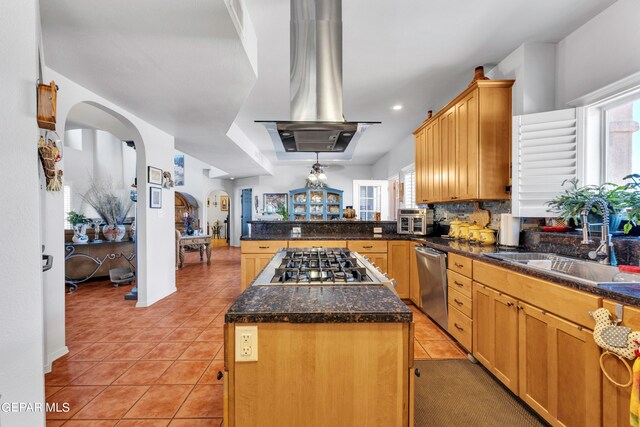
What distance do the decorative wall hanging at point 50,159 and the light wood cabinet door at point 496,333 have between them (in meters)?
2.97

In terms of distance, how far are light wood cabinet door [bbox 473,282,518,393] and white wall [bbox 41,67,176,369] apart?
10.9ft

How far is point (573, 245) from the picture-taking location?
6.66 ft

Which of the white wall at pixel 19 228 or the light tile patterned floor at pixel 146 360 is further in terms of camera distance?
the light tile patterned floor at pixel 146 360

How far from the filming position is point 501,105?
8.45ft

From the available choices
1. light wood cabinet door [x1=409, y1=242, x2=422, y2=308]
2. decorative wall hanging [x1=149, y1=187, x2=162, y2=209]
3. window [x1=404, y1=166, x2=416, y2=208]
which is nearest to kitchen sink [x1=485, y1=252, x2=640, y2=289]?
light wood cabinet door [x1=409, y1=242, x2=422, y2=308]

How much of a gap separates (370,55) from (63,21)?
7.61 ft

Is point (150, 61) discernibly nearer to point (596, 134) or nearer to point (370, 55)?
point (370, 55)

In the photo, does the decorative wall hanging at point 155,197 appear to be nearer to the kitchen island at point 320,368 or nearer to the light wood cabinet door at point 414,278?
the kitchen island at point 320,368

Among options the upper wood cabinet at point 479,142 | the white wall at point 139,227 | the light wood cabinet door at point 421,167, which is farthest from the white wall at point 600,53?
the white wall at point 139,227

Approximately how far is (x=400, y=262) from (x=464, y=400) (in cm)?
194

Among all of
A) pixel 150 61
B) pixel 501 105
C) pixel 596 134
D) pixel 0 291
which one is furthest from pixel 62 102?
pixel 596 134

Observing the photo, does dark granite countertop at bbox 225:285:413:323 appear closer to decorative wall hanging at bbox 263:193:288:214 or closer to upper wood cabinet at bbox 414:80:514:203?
upper wood cabinet at bbox 414:80:514:203

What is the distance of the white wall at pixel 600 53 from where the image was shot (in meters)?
1.90

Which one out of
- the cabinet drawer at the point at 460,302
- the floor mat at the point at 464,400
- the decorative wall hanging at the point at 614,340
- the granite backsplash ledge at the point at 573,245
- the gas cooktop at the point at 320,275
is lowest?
the floor mat at the point at 464,400
